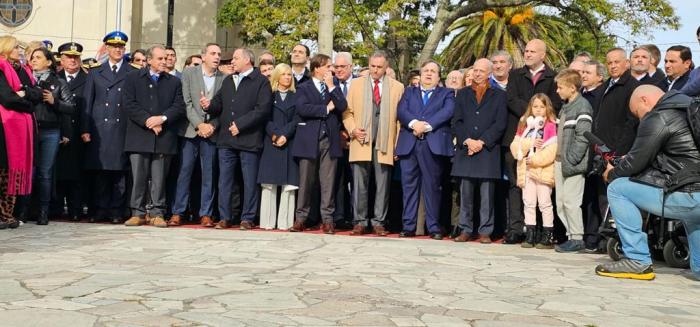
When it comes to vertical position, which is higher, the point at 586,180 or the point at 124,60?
the point at 124,60

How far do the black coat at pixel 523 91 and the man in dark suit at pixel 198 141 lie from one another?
3.49m

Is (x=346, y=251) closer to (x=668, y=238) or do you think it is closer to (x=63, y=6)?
(x=668, y=238)

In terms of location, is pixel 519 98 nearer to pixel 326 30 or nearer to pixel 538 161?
pixel 538 161

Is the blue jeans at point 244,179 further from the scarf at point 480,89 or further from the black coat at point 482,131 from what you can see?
the scarf at point 480,89

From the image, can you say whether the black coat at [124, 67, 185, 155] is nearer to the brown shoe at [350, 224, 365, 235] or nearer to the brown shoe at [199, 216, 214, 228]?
the brown shoe at [199, 216, 214, 228]

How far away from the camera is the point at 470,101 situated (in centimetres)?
1105

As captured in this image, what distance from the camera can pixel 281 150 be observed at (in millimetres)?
11617

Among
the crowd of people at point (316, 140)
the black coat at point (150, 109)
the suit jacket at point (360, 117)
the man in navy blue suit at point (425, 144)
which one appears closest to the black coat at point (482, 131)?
the crowd of people at point (316, 140)

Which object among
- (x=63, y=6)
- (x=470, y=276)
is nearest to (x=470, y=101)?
(x=470, y=276)

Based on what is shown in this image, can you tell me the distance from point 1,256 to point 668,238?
591cm

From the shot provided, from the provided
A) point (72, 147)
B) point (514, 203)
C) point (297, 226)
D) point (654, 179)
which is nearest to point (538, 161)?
point (514, 203)

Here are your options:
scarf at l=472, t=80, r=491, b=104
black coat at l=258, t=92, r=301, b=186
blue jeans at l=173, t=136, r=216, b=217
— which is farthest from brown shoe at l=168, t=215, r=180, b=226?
scarf at l=472, t=80, r=491, b=104

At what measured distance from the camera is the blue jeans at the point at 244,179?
1165 centimetres

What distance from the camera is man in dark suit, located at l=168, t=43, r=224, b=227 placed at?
11.8m
